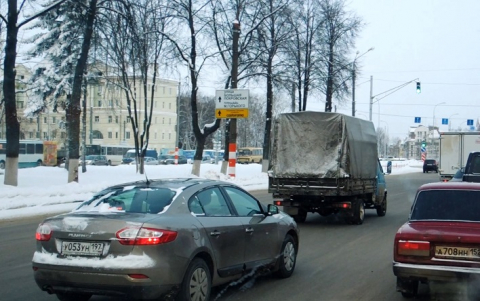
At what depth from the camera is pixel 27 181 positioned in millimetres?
27641

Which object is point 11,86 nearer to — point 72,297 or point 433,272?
point 72,297

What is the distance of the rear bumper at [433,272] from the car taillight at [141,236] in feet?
9.02

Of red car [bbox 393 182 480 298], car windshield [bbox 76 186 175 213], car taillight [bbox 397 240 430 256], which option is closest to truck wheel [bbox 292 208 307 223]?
red car [bbox 393 182 480 298]

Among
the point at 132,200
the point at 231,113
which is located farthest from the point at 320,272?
the point at 231,113

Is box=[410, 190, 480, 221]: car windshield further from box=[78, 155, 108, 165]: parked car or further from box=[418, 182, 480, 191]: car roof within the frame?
box=[78, 155, 108, 165]: parked car

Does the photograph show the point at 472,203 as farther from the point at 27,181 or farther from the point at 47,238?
the point at 27,181

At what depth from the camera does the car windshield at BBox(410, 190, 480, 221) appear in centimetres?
704

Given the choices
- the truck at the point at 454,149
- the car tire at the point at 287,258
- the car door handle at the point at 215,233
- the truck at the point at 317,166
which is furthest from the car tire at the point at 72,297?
the truck at the point at 454,149

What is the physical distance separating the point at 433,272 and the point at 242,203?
8.10ft

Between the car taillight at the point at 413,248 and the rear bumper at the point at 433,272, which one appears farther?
the car taillight at the point at 413,248

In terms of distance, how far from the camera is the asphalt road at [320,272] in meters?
7.29

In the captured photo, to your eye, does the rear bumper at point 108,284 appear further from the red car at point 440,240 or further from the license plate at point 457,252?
the license plate at point 457,252

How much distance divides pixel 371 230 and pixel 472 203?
7.46m

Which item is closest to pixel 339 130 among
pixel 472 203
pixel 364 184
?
pixel 364 184
